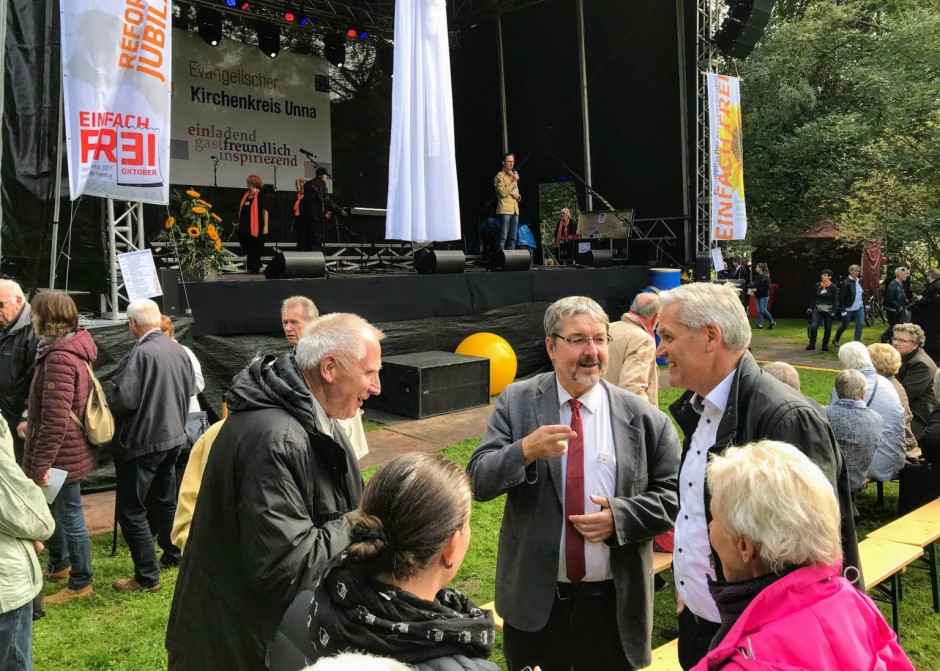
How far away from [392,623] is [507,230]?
442 inches

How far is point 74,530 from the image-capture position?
12.1 feet

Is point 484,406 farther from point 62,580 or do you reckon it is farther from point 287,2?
point 287,2

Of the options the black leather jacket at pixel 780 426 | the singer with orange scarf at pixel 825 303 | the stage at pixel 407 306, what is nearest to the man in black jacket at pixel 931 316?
the singer with orange scarf at pixel 825 303

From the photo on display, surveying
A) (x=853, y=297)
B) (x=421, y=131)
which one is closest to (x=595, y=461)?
(x=421, y=131)

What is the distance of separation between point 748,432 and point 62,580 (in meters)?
3.96

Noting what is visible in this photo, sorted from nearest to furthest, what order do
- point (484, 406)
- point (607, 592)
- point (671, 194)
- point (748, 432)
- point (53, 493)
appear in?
point (748, 432), point (607, 592), point (53, 493), point (484, 406), point (671, 194)

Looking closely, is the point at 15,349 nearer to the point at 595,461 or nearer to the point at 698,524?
the point at 595,461

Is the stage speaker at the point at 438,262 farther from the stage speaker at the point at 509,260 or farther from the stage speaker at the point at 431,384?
the stage speaker at the point at 431,384

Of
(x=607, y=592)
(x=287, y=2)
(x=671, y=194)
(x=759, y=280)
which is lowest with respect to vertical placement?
(x=607, y=592)

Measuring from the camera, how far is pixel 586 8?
43.0ft

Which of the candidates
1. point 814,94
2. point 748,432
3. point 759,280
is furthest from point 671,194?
point 748,432

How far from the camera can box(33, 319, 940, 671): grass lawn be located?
10.6 feet

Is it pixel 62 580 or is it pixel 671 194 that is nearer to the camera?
pixel 62 580

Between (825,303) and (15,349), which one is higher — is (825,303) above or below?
above
